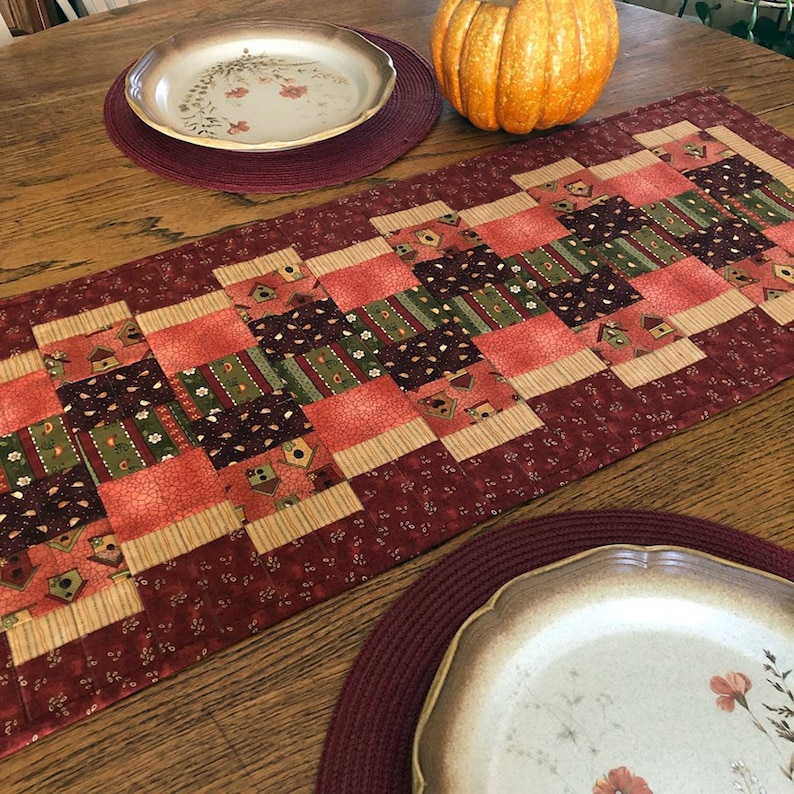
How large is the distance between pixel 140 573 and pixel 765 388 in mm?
600

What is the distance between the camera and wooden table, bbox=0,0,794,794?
584 millimetres

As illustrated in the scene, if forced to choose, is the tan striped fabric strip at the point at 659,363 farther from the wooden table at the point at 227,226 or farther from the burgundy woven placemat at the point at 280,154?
the burgundy woven placemat at the point at 280,154

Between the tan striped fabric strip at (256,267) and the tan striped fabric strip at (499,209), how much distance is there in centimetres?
22

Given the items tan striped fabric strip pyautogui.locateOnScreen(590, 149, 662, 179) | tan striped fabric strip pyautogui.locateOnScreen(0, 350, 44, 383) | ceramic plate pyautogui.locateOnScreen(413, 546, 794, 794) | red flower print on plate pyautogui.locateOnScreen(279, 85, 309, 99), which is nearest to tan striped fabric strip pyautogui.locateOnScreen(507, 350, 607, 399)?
ceramic plate pyautogui.locateOnScreen(413, 546, 794, 794)

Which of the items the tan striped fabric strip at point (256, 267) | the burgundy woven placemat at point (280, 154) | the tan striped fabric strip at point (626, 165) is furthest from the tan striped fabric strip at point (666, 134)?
the tan striped fabric strip at point (256, 267)

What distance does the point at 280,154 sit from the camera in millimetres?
A: 1136

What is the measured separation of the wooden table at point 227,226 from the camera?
584mm

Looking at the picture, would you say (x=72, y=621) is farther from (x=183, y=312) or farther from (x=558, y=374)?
(x=558, y=374)

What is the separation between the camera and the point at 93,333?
889mm

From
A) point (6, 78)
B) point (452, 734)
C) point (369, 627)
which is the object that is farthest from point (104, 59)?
point (452, 734)

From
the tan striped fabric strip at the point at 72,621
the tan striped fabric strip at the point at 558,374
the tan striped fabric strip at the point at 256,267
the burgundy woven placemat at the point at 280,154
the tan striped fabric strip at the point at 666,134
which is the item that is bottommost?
the tan striped fabric strip at the point at 72,621

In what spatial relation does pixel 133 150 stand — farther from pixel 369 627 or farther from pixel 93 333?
pixel 369 627

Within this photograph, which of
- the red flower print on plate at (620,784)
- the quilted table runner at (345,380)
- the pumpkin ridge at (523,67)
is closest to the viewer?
the red flower print on plate at (620,784)

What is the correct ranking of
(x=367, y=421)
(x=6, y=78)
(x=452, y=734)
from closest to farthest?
(x=452, y=734) < (x=367, y=421) < (x=6, y=78)
